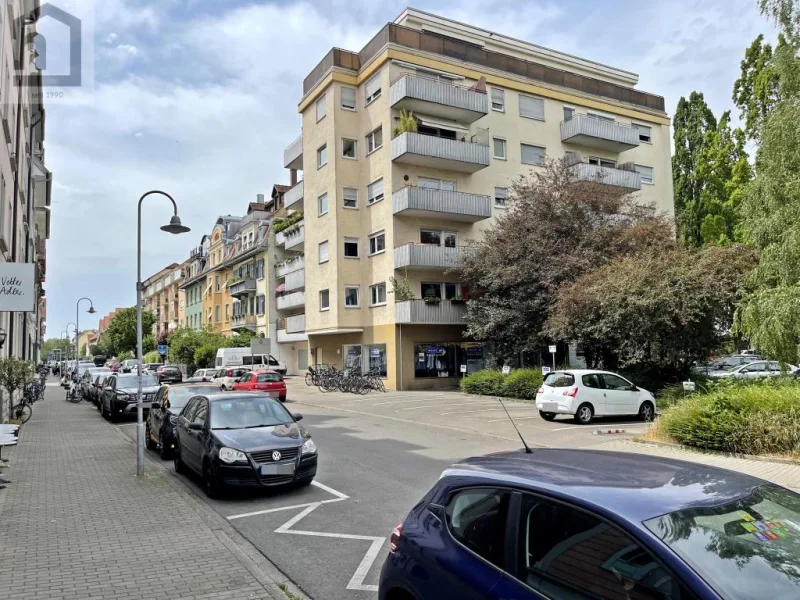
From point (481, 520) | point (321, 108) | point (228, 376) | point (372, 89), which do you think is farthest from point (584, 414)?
point (321, 108)

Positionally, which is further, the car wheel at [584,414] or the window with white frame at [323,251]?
the window with white frame at [323,251]

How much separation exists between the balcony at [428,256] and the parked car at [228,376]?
994cm

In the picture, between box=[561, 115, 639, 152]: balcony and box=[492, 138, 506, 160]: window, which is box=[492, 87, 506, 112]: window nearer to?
box=[492, 138, 506, 160]: window

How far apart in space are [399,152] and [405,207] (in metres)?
2.95

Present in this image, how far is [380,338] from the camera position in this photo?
33.8m

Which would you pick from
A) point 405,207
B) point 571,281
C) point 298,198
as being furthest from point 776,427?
point 298,198

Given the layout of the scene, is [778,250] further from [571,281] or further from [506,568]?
[506,568]

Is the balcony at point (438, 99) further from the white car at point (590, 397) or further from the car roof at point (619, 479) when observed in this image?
the car roof at point (619, 479)

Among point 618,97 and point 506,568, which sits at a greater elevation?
point 618,97

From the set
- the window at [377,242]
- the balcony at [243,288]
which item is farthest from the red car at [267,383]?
the balcony at [243,288]

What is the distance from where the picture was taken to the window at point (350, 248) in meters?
35.2

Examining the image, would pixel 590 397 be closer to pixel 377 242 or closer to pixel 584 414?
pixel 584 414

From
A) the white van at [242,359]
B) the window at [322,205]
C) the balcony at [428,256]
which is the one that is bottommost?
the white van at [242,359]

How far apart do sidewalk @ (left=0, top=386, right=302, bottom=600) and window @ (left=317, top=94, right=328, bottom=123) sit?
28988mm
